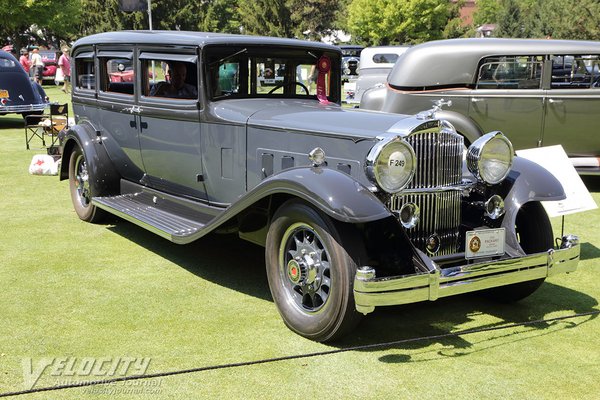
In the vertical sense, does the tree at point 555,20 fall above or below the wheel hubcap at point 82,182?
above

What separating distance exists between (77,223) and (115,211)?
4.00 ft

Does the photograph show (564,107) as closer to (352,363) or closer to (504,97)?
(504,97)

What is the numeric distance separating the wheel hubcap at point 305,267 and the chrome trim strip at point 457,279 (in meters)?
0.41

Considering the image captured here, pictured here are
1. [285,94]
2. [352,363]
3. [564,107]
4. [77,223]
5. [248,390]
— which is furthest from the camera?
[564,107]

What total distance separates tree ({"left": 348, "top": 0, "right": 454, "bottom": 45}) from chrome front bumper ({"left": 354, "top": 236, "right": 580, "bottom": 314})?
142 feet

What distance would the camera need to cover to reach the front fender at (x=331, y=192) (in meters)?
3.45

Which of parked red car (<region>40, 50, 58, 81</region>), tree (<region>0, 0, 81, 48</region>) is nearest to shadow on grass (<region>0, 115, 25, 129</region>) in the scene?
parked red car (<region>40, 50, 58, 81</region>)

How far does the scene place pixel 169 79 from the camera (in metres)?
5.53

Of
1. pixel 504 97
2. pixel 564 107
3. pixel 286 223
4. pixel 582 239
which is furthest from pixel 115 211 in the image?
pixel 564 107

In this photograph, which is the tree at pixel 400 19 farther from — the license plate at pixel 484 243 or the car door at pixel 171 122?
the license plate at pixel 484 243

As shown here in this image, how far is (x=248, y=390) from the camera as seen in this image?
10.5ft

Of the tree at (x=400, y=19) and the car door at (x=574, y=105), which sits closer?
the car door at (x=574, y=105)

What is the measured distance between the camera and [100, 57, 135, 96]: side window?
6.18m

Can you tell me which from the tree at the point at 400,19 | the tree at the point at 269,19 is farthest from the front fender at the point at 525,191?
the tree at the point at 269,19
